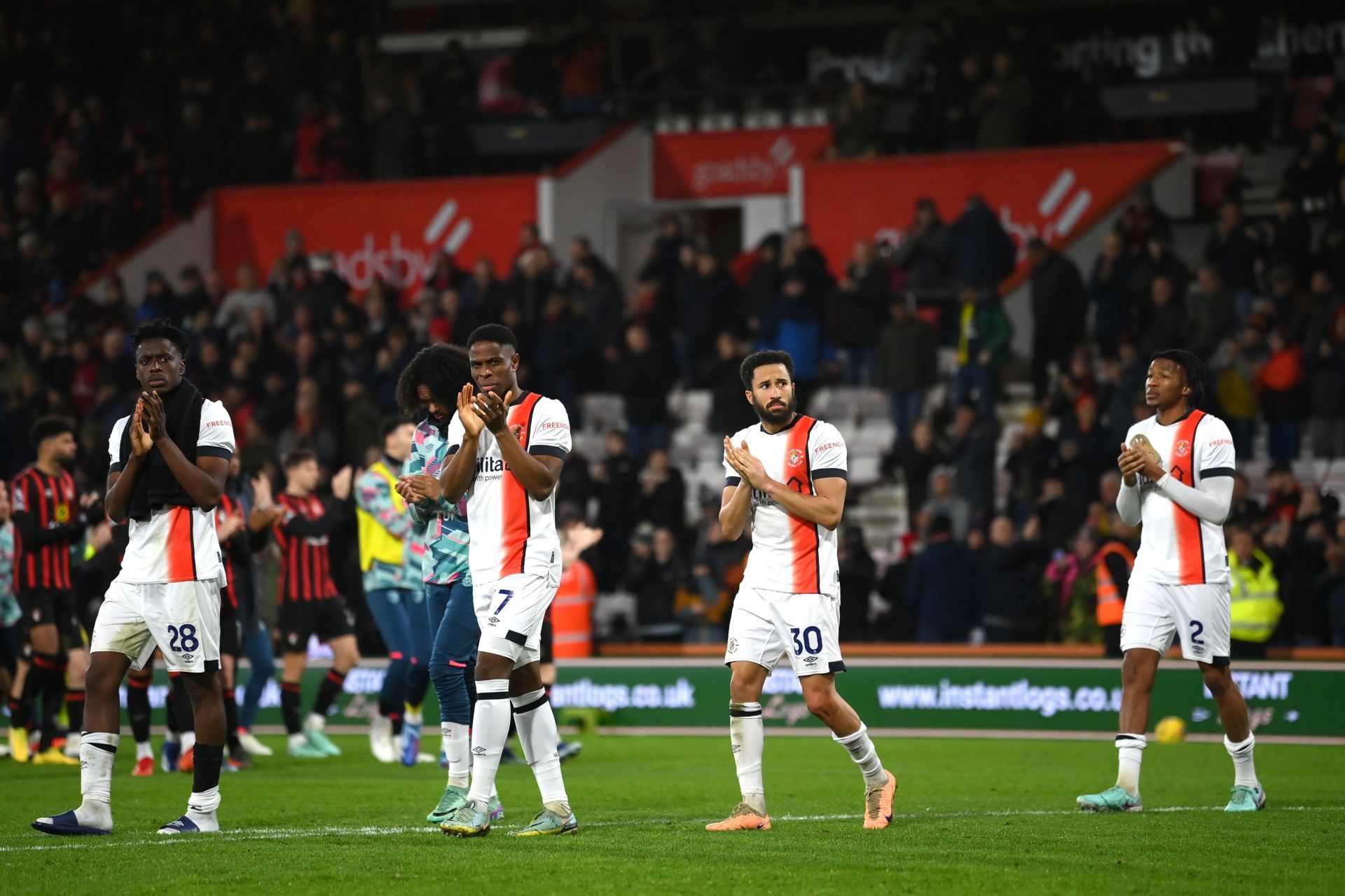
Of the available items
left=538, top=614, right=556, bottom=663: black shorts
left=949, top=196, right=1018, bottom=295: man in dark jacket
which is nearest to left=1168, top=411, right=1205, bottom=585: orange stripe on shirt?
left=538, top=614, right=556, bottom=663: black shorts

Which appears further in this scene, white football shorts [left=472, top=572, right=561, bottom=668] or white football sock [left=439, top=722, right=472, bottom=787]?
white football sock [left=439, top=722, right=472, bottom=787]

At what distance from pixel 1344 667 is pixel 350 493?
854 cm

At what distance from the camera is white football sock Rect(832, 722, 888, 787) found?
30.6 feet

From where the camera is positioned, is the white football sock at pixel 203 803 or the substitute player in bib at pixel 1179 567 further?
the substitute player in bib at pixel 1179 567

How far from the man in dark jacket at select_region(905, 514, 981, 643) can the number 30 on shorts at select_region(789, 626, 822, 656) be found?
10.1 meters

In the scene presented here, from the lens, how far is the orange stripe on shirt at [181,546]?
912 cm

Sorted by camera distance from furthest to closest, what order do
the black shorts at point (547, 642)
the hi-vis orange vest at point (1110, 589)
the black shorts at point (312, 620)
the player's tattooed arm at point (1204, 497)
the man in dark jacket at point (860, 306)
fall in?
the man in dark jacket at point (860, 306) → the hi-vis orange vest at point (1110, 589) → the black shorts at point (312, 620) → the black shorts at point (547, 642) → the player's tattooed arm at point (1204, 497)

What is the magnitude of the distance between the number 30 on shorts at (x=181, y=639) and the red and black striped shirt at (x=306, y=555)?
230 inches

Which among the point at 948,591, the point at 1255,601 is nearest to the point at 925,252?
the point at 948,591

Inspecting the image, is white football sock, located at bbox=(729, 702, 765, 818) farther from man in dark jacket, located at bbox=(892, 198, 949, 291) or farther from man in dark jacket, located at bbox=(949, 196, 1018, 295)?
man in dark jacket, located at bbox=(892, 198, 949, 291)

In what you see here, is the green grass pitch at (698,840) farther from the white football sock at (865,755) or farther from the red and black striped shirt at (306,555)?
the red and black striped shirt at (306,555)

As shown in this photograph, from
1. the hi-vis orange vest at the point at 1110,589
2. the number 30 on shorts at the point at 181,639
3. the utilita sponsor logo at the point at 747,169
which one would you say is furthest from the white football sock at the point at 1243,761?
the utilita sponsor logo at the point at 747,169

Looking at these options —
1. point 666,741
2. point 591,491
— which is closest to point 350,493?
point 666,741

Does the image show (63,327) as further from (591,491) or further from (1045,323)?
(1045,323)
